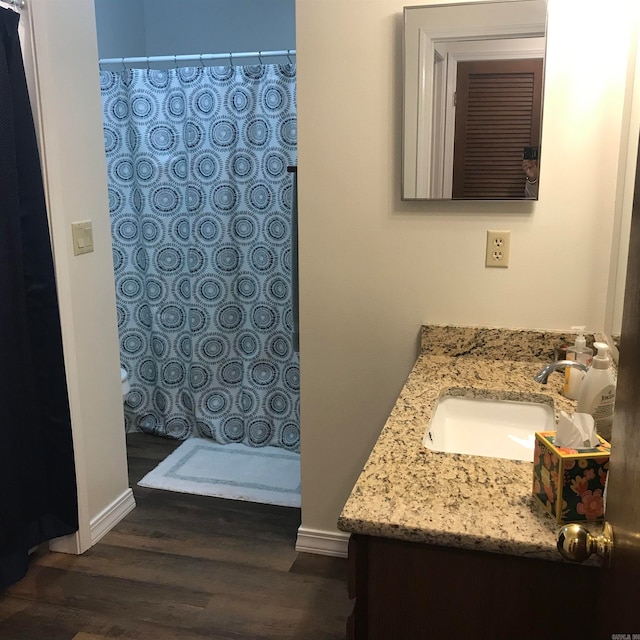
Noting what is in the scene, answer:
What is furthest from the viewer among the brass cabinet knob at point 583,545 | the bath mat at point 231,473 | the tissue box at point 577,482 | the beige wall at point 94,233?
the bath mat at point 231,473

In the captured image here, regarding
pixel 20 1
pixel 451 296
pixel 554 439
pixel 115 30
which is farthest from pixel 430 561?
pixel 115 30

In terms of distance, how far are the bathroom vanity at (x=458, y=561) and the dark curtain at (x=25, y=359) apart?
1.37 m

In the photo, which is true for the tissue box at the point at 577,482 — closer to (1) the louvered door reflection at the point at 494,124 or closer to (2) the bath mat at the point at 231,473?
(1) the louvered door reflection at the point at 494,124

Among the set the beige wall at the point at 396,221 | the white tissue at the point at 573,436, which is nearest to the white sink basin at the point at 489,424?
the beige wall at the point at 396,221

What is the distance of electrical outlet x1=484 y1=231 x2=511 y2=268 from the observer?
201cm

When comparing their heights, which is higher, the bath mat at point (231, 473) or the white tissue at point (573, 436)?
the white tissue at point (573, 436)

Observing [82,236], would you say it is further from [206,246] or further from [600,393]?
[600,393]

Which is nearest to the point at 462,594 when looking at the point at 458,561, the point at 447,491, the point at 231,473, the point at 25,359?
the point at 458,561

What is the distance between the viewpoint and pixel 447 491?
4.04 ft

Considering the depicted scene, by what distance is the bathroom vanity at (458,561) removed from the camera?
1.10m

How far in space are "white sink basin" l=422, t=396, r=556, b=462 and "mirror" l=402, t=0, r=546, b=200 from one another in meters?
0.61

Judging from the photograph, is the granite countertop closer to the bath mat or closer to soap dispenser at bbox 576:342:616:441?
soap dispenser at bbox 576:342:616:441

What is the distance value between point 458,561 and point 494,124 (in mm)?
1277

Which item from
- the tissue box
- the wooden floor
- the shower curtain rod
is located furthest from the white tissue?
the shower curtain rod
